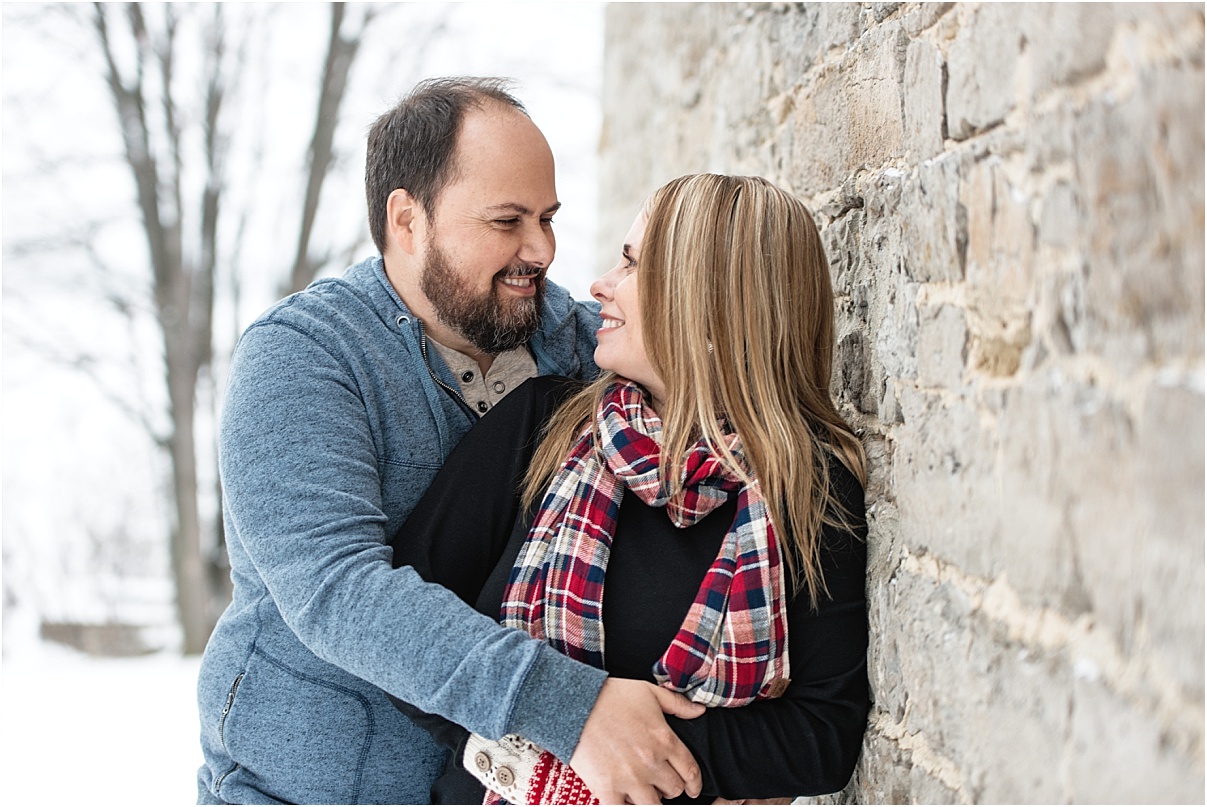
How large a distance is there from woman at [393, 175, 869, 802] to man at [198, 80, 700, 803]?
0.10 m

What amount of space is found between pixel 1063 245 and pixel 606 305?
2.94ft

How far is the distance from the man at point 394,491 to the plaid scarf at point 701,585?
0.32ft

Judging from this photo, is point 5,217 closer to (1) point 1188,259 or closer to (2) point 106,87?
(2) point 106,87

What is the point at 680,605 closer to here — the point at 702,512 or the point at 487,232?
the point at 702,512

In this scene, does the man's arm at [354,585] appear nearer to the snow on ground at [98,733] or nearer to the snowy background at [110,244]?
the snow on ground at [98,733]

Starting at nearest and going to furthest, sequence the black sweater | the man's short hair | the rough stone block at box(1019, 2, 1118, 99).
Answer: the rough stone block at box(1019, 2, 1118, 99) → the black sweater → the man's short hair

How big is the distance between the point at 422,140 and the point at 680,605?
1.06 metres

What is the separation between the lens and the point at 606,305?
1943 millimetres

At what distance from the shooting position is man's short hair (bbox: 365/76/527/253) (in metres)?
2.07

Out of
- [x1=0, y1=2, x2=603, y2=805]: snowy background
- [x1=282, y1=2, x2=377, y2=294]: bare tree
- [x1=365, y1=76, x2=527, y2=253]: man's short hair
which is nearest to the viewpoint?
[x1=365, y1=76, x2=527, y2=253]: man's short hair

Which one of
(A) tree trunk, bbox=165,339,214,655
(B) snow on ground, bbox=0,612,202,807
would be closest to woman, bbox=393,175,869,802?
(B) snow on ground, bbox=0,612,202,807

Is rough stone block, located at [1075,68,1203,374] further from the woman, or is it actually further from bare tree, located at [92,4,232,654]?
bare tree, located at [92,4,232,654]

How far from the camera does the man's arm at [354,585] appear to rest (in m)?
1.55

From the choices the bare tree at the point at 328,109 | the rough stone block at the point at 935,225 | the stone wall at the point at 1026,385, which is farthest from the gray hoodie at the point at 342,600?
the bare tree at the point at 328,109
